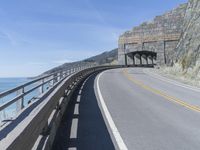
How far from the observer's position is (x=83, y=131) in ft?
32.8

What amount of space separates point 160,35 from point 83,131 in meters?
79.0

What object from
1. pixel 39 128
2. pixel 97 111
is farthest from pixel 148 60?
pixel 39 128

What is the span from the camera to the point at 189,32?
4484 cm

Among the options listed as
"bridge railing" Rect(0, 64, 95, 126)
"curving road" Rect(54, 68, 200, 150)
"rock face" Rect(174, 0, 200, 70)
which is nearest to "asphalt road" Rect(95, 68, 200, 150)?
"curving road" Rect(54, 68, 200, 150)

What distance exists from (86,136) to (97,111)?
4.57 m

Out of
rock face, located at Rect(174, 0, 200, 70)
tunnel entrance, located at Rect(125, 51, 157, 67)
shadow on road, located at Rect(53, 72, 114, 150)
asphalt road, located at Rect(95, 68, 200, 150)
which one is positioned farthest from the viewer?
tunnel entrance, located at Rect(125, 51, 157, 67)

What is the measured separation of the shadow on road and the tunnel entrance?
77518 mm

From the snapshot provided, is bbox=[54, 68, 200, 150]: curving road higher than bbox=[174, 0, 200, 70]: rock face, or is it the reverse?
bbox=[174, 0, 200, 70]: rock face

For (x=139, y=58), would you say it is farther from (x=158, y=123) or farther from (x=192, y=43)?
(x=158, y=123)

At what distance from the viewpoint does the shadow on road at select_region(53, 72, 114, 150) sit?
328 inches

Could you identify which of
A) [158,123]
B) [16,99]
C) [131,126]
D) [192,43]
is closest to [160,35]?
[192,43]

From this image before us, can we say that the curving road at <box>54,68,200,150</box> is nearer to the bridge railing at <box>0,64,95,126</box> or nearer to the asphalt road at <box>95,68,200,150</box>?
the asphalt road at <box>95,68,200,150</box>

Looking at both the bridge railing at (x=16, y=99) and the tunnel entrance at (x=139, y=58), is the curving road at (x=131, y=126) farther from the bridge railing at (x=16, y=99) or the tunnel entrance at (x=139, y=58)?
the tunnel entrance at (x=139, y=58)

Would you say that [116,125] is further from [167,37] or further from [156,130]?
[167,37]
